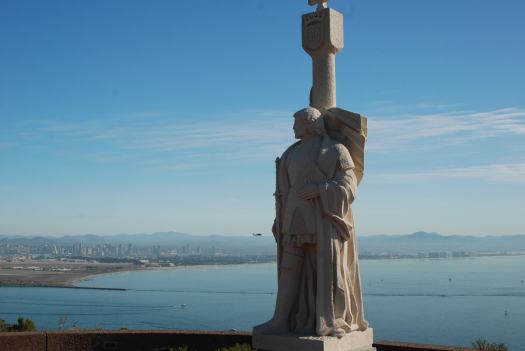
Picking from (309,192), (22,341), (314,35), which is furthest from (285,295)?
(22,341)

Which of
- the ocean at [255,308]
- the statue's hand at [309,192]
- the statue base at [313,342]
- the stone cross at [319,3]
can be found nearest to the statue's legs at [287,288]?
the statue base at [313,342]

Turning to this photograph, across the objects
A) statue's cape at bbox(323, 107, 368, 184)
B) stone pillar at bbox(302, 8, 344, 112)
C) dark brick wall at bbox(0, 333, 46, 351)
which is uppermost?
stone pillar at bbox(302, 8, 344, 112)

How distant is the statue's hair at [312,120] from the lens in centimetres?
866

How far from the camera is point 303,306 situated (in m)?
8.56

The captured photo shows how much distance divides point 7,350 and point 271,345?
719cm

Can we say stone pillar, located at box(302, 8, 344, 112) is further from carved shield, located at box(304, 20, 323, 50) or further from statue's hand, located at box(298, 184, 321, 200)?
statue's hand, located at box(298, 184, 321, 200)

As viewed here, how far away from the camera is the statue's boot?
8523 mm

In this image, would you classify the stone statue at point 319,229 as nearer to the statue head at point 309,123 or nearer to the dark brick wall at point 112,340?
the statue head at point 309,123

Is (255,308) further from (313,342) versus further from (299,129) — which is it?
(313,342)

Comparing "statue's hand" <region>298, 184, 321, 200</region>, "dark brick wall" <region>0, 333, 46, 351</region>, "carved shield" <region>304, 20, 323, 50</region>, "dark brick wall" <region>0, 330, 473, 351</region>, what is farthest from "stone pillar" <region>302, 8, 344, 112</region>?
"dark brick wall" <region>0, 333, 46, 351</region>

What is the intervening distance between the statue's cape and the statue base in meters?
2.27

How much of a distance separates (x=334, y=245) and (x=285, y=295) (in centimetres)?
97

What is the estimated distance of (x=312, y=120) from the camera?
28.4ft

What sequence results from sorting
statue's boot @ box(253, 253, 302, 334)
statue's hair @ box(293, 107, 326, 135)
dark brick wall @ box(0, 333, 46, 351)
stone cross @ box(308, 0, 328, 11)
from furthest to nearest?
dark brick wall @ box(0, 333, 46, 351)
stone cross @ box(308, 0, 328, 11)
statue's hair @ box(293, 107, 326, 135)
statue's boot @ box(253, 253, 302, 334)
